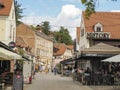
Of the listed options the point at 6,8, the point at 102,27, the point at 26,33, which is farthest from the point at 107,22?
the point at 26,33

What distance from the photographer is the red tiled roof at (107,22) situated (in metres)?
62.0

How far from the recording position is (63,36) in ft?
516

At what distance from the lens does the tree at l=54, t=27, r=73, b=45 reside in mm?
153375

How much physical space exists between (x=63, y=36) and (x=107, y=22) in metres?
93.8

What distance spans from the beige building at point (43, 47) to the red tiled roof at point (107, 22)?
45090mm

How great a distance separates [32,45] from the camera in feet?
353

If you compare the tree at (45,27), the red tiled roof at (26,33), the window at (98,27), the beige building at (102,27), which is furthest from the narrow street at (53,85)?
the tree at (45,27)

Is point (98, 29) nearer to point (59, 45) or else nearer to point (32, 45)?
point (32, 45)

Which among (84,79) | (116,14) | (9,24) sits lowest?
(84,79)

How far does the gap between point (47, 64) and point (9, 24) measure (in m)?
76.8

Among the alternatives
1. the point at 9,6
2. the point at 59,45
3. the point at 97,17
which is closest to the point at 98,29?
the point at 97,17

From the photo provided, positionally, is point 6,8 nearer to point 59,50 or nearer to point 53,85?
point 53,85

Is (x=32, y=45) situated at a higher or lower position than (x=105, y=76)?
higher

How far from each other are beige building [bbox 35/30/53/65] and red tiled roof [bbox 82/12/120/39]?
4509 centimetres
